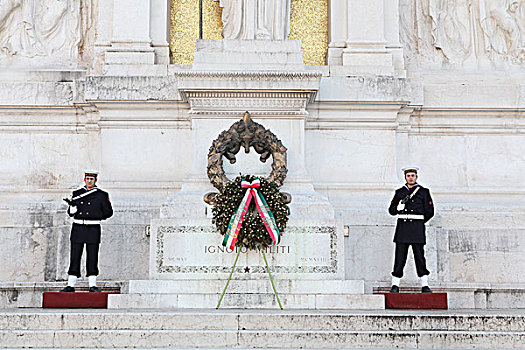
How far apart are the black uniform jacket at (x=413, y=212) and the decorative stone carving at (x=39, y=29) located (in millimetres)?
7359

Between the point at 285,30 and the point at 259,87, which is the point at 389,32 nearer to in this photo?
the point at 285,30

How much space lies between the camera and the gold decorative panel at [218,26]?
15.4 m

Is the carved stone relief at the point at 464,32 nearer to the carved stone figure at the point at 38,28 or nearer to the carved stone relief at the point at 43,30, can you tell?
the carved stone relief at the point at 43,30

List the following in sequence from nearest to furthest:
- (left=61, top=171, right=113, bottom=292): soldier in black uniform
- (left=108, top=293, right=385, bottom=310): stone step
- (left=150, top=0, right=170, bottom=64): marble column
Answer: (left=108, top=293, right=385, bottom=310): stone step
(left=61, top=171, right=113, bottom=292): soldier in black uniform
(left=150, top=0, right=170, bottom=64): marble column

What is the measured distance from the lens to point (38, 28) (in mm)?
15227

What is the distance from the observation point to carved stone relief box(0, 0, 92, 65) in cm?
1508

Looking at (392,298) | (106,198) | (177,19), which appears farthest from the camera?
(177,19)

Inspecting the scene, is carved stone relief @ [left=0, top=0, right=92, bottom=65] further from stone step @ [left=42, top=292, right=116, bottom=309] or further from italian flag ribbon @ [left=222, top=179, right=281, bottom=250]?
stone step @ [left=42, top=292, right=116, bottom=309]

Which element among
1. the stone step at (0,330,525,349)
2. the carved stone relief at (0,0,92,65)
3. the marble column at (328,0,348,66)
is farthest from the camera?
the carved stone relief at (0,0,92,65)

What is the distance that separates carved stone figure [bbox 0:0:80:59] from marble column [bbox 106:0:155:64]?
1.07 m

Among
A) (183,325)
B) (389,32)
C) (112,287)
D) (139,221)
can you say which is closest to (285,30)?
(389,32)

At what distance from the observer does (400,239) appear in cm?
1158

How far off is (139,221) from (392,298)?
4774 millimetres

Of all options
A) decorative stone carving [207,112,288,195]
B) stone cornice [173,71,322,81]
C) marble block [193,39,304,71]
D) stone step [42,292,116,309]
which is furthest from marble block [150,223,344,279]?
marble block [193,39,304,71]
